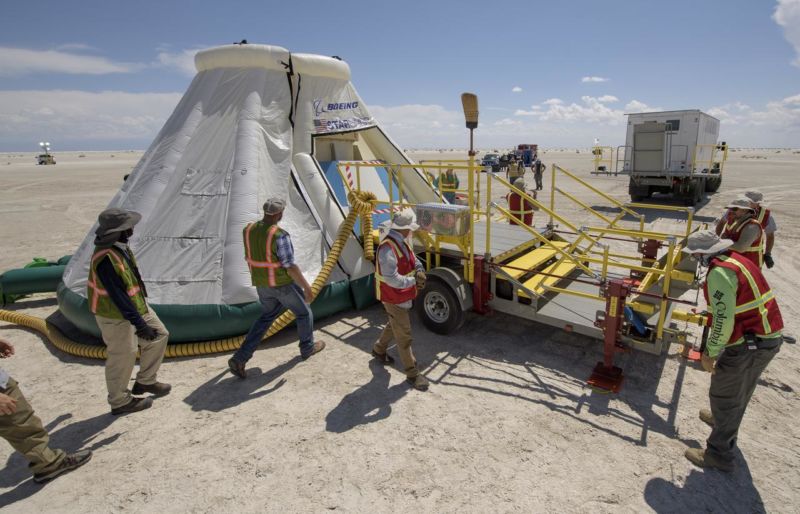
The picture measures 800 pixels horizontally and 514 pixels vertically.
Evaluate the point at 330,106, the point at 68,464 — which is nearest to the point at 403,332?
the point at 68,464

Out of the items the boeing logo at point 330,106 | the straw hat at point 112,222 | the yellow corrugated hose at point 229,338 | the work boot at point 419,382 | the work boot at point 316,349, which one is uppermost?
the boeing logo at point 330,106

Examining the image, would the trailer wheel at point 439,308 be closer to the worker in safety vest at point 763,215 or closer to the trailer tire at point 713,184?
the worker in safety vest at point 763,215

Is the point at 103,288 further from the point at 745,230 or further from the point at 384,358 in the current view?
the point at 745,230

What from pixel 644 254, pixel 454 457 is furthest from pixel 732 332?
pixel 644 254

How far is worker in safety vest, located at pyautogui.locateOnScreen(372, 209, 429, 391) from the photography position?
510 cm

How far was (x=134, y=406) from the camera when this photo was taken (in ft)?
16.8

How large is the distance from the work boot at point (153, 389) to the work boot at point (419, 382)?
3025mm

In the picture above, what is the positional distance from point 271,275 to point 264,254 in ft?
0.92

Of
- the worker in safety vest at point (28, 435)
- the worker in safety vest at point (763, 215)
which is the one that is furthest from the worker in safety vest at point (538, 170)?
the worker in safety vest at point (28, 435)

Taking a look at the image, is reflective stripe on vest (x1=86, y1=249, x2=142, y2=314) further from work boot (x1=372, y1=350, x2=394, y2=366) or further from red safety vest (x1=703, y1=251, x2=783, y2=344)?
red safety vest (x1=703, y1=251, x2=783, y2=344)

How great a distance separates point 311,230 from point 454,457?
4.61 metres

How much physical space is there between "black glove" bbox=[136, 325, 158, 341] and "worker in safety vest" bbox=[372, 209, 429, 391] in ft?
8.45

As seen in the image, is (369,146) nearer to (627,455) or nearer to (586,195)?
(627,455)

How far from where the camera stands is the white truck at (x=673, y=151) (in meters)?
18.5
